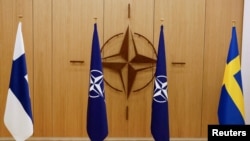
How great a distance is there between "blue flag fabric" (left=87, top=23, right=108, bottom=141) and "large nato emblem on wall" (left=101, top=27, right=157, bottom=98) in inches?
30.6

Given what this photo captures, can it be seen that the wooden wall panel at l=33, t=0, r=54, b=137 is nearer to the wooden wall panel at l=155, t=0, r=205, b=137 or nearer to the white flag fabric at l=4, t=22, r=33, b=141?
the white flag fabric at l=4, t=22, r=33, b=141

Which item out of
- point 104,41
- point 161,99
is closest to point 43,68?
point 104,41

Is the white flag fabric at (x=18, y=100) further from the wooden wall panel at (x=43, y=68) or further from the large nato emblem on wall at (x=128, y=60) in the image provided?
the large nato emblem on wall at (x=128, y=60)

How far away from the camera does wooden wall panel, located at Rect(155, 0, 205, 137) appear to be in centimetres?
458

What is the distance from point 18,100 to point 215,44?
116 inches

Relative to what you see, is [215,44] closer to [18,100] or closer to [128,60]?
[128,60]

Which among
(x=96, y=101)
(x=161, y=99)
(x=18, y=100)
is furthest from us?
(x=161, y=99)

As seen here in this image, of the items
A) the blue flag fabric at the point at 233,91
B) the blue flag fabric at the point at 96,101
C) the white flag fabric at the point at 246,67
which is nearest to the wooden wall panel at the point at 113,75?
the blue flag fabric at the point at 96,101

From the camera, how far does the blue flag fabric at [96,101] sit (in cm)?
378

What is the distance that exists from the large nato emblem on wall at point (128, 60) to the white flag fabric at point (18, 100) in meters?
1.35

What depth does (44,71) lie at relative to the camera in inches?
182

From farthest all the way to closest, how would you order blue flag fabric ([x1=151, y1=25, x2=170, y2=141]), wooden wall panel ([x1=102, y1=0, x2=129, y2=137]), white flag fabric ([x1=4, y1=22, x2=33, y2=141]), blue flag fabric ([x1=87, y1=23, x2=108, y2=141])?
wooden wall panel ([x1=102, y1=0, x2=129, y2=137]) → blue flag fabric ([x1=151, y1=25, x2=170, y2=141]) → blue flag fabric ([x1=87, y1=23, x2=108, y2=141]) → white flag fabric ([x1=4, y1=22, x2=33, y2=141])

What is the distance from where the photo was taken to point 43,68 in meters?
4.62

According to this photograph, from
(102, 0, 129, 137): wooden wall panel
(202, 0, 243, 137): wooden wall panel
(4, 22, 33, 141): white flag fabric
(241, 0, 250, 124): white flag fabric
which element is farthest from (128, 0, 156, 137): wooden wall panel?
(4, 22, 33, 141): white flag fabric
